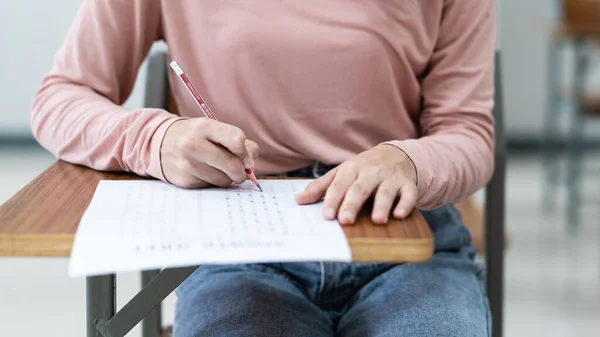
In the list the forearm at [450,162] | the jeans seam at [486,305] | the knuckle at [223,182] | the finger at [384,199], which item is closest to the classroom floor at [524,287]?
the jeans seam at [486,305]

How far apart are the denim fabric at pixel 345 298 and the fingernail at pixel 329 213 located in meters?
0.19

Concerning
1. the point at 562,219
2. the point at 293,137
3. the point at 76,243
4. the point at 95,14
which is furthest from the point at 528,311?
the point at 76,243

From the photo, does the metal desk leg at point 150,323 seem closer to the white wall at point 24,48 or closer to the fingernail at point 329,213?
the fingernail at point 329,213

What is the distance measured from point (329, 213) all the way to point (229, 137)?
13 cm

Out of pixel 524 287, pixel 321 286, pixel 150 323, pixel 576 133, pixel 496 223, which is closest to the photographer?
pixel 321 286

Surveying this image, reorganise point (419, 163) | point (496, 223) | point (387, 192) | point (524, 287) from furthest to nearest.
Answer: point (524, 287)
point (496, 223)
point (419, 163)
point (387, 192)

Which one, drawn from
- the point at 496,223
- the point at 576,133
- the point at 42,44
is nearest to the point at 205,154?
the point at 496,223

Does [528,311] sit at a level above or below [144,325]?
below

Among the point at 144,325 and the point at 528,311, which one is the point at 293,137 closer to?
the point at 144,325

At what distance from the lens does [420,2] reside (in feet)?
3.48

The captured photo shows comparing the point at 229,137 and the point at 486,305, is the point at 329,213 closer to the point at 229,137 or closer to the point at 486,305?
the point at 229,137

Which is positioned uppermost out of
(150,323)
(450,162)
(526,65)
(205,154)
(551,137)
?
(205,154)

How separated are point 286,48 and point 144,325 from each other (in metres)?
0.58

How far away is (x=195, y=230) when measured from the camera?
0.67 m
